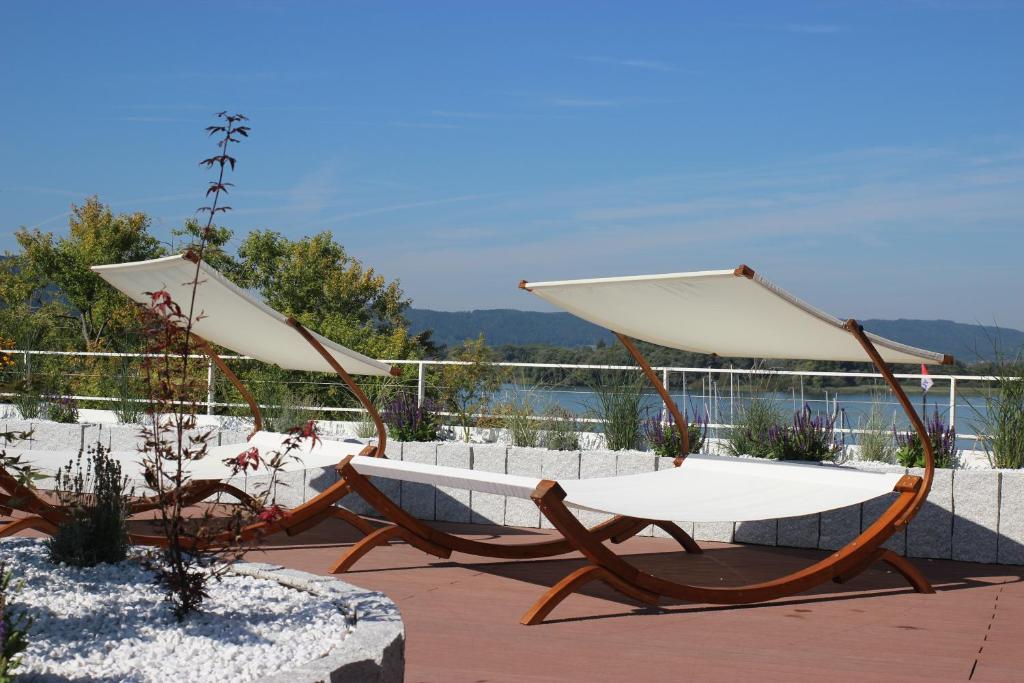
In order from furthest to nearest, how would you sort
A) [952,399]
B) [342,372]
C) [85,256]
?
[85,256], [952,399], [342,372]

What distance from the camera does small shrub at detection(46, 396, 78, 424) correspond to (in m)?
8.28

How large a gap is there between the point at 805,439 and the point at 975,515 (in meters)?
1.12

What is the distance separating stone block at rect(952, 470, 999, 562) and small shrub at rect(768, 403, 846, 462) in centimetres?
93

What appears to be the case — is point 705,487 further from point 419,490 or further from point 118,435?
point 118,435

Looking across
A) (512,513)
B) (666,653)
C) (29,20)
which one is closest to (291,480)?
(512,513)

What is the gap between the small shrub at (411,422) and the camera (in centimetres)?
695

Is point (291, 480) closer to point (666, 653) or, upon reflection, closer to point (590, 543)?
point (590, 543)

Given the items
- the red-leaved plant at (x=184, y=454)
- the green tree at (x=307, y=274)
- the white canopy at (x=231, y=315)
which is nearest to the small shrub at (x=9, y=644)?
the red-leaved plant at (x=184, y=454)

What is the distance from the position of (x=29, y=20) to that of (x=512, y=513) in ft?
61.4

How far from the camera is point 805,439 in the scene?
627cm

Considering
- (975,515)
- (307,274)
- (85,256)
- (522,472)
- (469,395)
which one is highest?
(307,274)

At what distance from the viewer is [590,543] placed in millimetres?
4082

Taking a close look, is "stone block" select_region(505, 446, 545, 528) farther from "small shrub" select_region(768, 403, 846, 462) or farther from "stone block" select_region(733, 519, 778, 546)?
"small shrub" select_region(768, 403, 846, 462)

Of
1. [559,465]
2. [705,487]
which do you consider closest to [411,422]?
[559,465]
